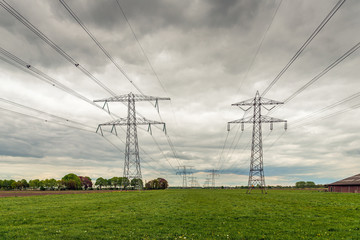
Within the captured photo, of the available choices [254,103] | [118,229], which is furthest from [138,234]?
[254,103]

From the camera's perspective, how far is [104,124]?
6500cm

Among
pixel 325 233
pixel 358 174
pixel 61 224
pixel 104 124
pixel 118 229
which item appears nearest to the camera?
pixel 325 233

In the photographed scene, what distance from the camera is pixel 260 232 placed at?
15.4 meters

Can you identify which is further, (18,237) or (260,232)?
(260,232)

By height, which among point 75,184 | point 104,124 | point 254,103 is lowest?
point 75,184

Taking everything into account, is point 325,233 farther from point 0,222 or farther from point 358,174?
point 358,174

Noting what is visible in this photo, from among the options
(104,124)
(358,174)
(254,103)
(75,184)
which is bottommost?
(75,184)

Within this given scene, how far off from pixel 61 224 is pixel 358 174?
129293mm

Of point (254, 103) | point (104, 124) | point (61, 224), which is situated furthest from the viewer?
point (254, 103)

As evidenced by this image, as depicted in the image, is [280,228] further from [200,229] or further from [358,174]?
[358,174]

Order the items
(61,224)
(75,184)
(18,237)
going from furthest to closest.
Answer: (75,184)
(61,224)
(18,237)

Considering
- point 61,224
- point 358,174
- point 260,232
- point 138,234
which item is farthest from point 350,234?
point 358,174

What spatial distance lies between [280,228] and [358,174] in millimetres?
120057

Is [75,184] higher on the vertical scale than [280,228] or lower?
lower
